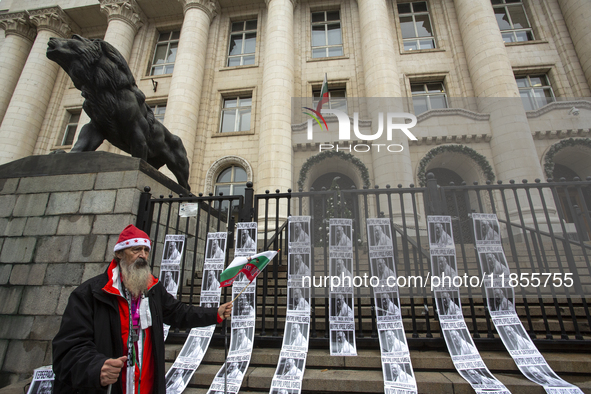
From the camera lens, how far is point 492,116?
13117 millimetres

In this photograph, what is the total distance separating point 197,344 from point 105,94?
3.66m

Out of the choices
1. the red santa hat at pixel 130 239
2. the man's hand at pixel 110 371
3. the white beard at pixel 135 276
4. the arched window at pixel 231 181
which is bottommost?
the man's hand at pixel 110 371

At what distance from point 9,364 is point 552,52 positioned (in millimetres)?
21608

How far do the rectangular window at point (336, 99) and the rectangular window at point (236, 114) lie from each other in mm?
3629

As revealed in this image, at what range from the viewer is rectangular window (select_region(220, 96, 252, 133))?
15758 mm

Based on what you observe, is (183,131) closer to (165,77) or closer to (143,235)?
(165,77)

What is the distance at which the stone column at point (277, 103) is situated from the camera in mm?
12969

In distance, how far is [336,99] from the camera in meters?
15.6

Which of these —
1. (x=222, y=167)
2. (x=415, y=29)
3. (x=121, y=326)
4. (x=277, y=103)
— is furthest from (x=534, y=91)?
(x=121, y=326)

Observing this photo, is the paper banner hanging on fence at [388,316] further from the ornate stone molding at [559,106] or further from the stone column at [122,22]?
the stone column at [122,22]

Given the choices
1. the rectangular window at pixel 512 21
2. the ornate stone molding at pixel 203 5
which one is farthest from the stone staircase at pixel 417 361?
the ornate stone molding at pixel 203 5

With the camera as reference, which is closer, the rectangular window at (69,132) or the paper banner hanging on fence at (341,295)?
the paper banner hanging on fence at (341,295)

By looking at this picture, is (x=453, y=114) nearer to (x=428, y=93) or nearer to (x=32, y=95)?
(x=428, y=93)

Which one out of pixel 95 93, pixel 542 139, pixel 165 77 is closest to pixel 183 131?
pixel 165 77
